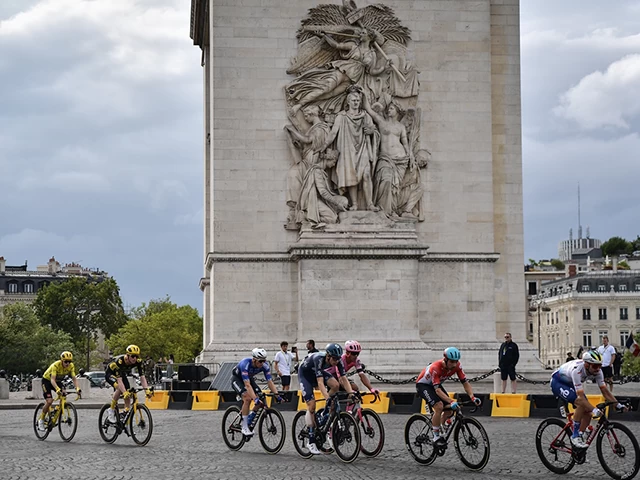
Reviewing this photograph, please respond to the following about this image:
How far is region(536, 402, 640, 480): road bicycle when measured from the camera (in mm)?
16891

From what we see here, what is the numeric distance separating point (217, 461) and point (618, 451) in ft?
21.1

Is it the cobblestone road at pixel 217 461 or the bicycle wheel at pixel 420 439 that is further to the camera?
the bicycle wheel at pixel 420 439

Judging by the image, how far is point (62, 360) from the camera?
24.9 metres

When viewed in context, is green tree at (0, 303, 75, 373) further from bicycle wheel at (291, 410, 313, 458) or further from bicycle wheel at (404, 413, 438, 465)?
bicycle wheel at (404, 413, 438, 465)

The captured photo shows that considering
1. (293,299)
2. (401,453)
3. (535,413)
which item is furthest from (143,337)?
(401,453)

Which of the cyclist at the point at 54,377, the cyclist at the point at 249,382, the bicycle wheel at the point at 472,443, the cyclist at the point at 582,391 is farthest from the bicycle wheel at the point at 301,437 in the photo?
the cyclist at the point at 54,377

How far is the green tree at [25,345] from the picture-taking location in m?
90.8

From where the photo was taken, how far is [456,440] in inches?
736

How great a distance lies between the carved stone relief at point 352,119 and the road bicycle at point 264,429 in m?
18.3

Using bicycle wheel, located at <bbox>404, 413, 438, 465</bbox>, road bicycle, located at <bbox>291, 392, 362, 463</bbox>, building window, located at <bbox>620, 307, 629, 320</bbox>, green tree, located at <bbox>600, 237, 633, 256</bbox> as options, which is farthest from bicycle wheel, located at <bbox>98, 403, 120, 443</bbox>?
green tree, located at <bbox>600, 237, 633, 256</bbox>

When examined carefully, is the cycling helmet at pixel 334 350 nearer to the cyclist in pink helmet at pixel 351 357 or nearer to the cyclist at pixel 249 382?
the cyclist in pink helmet at pixel 351 357

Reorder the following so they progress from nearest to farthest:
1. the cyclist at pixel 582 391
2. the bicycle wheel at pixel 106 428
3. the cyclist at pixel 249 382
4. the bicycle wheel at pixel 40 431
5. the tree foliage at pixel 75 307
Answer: the cyclist at pixel 582 391, the cyclist at pixel 249 382, the bicycle wheel at pixel 106 428, the bicycle wheel at pixel 40 431, the tree foliage at pixel 75 307

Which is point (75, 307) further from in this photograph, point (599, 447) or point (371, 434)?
point (599, 447)

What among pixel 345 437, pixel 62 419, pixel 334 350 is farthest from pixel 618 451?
pixel 62 419
